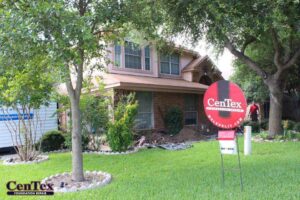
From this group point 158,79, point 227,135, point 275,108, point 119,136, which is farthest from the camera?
point 158,79

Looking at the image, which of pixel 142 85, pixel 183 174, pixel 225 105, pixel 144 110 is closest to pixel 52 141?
pixel 142 85

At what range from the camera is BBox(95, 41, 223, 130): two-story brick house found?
15839mm

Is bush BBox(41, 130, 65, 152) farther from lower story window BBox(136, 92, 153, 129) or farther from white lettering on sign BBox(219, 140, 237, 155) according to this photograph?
white lettering on sign BBox(219, 140, 237, 155)

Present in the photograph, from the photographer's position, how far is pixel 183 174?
7430 mm

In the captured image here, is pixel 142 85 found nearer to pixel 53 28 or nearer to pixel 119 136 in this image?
pixel 119 136

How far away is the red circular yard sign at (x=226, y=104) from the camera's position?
5.83 metres

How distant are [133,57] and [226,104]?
39.8 feet

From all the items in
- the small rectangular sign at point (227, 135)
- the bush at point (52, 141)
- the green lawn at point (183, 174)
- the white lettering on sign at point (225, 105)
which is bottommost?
the green lawn at point (183, 174)

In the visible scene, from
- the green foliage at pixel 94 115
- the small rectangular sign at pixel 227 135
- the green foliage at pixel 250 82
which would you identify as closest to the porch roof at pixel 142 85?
the green foliage at pixel 94 115

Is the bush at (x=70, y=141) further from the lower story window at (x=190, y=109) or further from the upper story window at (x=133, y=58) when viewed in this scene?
the lower story window at (x=190, y=109)

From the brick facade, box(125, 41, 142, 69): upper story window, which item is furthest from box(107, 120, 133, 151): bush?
box(125, 41, 142, 69): upper story window

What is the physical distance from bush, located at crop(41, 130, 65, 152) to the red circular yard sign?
8936 mm

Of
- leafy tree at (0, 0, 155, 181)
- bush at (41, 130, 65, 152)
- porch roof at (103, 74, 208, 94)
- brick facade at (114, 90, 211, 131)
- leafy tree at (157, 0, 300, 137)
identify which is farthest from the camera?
brick facade at (114, 90, 211, 131)

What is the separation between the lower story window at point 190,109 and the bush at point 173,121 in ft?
6.56
